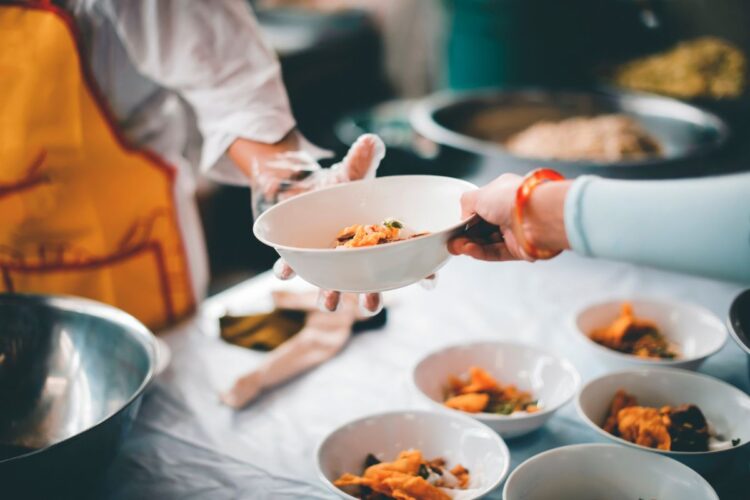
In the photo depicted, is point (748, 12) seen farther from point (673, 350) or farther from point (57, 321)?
point (57, 321)

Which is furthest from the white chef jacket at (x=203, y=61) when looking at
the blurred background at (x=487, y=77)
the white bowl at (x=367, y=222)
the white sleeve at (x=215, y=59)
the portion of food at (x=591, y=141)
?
the portion of food at (x=591, y=141)

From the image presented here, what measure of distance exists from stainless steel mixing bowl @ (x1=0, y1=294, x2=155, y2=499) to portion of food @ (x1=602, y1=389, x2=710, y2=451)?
2.36 feet

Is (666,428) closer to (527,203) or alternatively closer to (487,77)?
(527,203)

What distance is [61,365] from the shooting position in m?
1.24

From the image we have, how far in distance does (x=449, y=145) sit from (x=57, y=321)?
111 centimetres

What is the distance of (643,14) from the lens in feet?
11.4

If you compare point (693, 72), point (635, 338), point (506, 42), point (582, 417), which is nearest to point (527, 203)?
point (582, 417)

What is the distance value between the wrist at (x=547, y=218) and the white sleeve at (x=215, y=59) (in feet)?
1.95

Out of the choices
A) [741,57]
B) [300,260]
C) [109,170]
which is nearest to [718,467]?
[300,260]

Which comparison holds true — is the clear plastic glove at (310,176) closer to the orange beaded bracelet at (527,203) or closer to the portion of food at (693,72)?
the orange beaded bracelet at (527,203)

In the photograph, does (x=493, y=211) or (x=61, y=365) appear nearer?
(x=493, y=211)

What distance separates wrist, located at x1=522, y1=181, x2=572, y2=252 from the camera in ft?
2.98

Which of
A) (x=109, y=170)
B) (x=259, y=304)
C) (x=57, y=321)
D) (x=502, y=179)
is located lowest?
(x=259, y=304)

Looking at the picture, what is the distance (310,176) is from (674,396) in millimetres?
708
